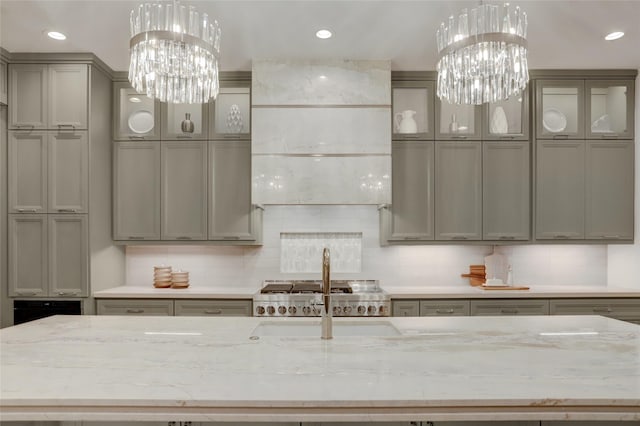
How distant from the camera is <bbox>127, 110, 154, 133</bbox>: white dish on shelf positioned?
419 cm

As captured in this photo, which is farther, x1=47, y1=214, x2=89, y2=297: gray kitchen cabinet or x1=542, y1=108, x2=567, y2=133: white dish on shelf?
x1=542, y1=108, x2=567, y2=133: white dish on shelf

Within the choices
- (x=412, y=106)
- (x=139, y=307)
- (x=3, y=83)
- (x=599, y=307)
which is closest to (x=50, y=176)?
(x=3, y=83)

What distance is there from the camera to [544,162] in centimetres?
402

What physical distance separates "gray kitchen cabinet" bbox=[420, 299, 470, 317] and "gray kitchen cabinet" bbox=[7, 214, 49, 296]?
125 inches

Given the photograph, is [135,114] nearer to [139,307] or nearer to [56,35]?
[56,35]

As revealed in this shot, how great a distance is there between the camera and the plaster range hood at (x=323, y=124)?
12.5ft

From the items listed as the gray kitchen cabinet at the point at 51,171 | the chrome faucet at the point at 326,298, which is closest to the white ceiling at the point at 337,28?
the gray kitchen cabinet at the point at 51,171

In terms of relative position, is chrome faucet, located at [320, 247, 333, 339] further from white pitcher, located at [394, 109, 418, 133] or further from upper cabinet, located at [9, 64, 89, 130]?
upper cabinet, located at [9, 64, 89, 130]

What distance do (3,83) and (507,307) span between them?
15.1 feet

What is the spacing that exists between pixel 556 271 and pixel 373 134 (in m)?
2.33

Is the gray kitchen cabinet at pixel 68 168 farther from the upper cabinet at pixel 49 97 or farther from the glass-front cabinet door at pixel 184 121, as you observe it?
the glass-front cabinet door at pixel 184 121

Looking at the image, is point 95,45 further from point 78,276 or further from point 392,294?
point 392,294

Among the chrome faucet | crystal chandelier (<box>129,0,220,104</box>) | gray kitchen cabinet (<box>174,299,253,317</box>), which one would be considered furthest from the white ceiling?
gray kitchen cabinet (<box>174,299,253,317</box>)

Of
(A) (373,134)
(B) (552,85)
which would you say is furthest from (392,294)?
(B) (552,85)
